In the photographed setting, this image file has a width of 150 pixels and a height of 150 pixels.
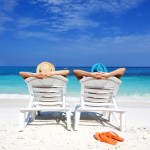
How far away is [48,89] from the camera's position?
5422 mm

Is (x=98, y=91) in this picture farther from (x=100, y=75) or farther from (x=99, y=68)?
(x=99, y=68)

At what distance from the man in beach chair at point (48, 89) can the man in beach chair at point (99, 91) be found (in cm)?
28

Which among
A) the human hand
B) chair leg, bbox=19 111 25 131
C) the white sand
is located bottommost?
the white sand

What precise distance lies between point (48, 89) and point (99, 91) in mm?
971

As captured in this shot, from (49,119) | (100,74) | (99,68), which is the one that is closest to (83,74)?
(100,74)

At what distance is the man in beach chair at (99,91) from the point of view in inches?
206

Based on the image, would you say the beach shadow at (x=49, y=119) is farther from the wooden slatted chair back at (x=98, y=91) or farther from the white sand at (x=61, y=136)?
the wooden slatted chair back at (x=98, y=91)

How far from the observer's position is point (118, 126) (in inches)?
220

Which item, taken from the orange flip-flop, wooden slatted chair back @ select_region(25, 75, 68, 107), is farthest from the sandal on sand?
wooden slatted chair back @ select_region(25, 75, 68, 107)

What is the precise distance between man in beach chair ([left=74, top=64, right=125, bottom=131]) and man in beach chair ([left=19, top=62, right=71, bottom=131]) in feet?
0.92

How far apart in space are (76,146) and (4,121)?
2.30 m

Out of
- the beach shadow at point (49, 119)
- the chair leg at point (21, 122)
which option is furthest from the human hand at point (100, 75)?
the chair leg at point (21, 122)

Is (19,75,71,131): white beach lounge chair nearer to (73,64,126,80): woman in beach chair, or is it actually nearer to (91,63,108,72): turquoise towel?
(73,64,126,80): woman in beach chair

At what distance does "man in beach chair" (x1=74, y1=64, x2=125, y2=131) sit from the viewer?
206 inches
